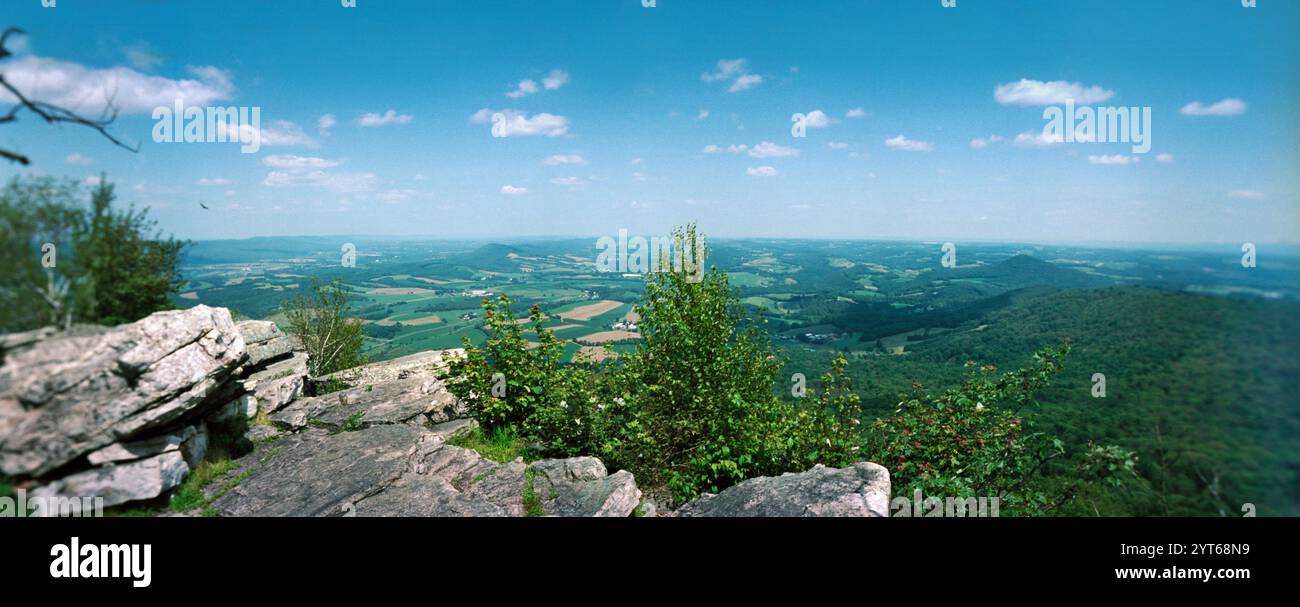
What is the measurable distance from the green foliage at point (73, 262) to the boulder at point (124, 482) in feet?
3.64

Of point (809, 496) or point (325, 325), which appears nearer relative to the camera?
point (809, 496)

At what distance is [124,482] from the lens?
3.54 meters

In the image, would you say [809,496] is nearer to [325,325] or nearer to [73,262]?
[73,262]

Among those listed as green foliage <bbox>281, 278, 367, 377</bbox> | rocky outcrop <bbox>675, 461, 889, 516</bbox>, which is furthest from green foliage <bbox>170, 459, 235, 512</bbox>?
green foliage <bbox>281, 278, 367, 377</bbox>

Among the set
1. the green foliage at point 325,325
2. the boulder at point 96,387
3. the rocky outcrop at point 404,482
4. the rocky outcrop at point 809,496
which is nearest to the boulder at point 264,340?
the rocky outcrop at point 404,482

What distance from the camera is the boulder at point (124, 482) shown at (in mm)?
3299

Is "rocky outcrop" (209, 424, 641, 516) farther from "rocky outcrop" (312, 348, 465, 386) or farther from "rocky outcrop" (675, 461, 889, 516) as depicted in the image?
"rocky outcrop" (312, 348, 465, 386)

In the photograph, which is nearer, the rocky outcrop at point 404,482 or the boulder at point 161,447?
the boulder at point 161,447

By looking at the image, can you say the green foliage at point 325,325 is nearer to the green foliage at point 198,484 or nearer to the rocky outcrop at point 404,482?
the rocky outcrop at point 404,482

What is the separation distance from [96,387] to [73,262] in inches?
34.9

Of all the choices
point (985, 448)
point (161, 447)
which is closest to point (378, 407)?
point (161, 447)
